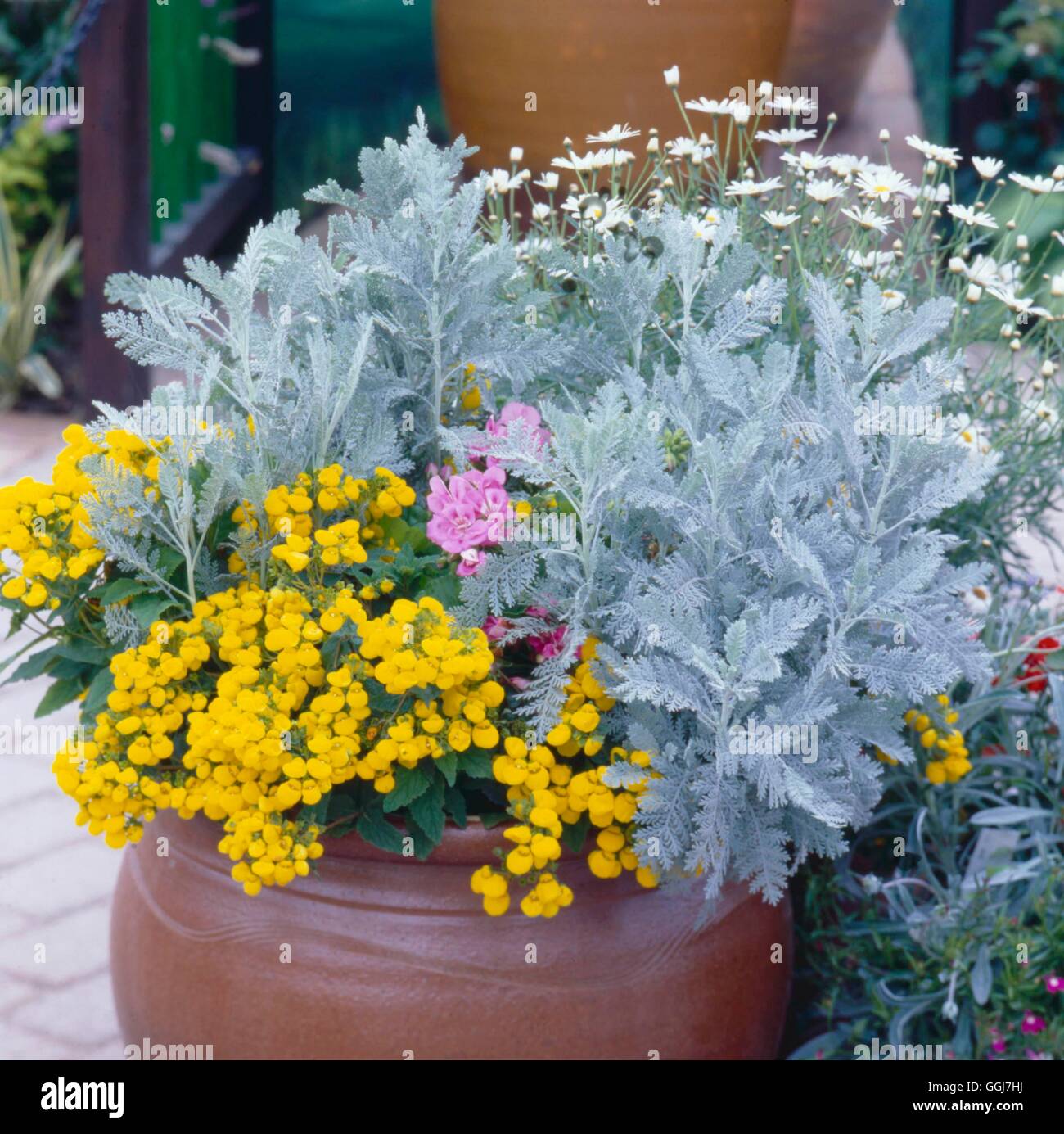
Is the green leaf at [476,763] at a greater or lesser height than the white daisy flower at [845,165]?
lesser

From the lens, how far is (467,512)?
178 centimetres

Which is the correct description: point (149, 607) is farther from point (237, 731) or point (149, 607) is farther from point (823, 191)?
point (823, 191)

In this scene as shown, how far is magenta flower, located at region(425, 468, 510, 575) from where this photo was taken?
1766 millimetres

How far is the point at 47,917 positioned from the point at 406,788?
1204 mm

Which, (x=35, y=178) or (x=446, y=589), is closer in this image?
(x=446, y=589)

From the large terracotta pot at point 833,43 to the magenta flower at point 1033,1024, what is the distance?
159 inches

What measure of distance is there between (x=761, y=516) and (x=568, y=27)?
2939mm

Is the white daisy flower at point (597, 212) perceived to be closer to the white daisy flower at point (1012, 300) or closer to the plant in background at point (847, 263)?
the plant in background at point (847, 263)

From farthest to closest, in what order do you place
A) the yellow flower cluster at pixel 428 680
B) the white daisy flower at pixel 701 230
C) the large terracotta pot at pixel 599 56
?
the large terracotta pot at pixel 599 56, the white daisy flower at pixel 701 230, the yellow flower cluster at pixel 428 680

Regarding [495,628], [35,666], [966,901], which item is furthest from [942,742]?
[35,666]

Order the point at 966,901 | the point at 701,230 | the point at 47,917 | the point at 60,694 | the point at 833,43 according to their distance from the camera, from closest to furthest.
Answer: the point at 60,694 < the point at 966,901 < the point at 701,230 < the point at 47,917 < the point at 833,43

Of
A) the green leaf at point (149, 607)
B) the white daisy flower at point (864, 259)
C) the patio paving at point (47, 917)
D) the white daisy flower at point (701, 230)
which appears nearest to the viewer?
the green leaf at point (149, 607)

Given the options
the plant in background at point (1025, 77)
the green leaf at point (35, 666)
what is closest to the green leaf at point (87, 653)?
the green leaf at point (35, 666)

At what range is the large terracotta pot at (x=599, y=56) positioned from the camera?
4.21 m
